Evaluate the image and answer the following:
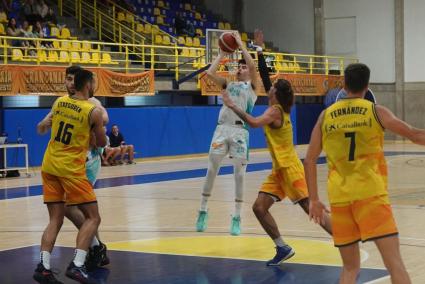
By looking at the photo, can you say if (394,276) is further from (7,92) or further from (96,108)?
(7,92)

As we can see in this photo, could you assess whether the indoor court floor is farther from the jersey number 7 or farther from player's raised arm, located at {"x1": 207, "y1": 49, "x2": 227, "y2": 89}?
the jersey number 7

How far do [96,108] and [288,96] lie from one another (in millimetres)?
1974

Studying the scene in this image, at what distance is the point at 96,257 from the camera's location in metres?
8.69

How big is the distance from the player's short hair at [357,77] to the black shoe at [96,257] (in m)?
4.05

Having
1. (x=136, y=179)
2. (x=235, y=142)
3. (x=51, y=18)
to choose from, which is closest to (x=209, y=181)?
(x=235, y=142)

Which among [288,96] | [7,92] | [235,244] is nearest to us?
[288,96]

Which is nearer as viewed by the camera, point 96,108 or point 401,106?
point 96,108

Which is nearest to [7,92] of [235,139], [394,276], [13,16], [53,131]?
[13,16]

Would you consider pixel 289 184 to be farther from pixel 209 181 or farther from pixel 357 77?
pixel 357 77

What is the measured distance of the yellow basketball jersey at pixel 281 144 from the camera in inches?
334

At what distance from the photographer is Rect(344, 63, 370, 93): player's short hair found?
18.2ft

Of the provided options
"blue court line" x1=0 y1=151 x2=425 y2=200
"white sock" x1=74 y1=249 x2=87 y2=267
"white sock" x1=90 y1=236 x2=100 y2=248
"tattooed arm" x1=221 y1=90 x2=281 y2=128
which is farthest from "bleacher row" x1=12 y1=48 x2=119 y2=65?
"white sock" x1=74 y1=249 x2=87 y2=267

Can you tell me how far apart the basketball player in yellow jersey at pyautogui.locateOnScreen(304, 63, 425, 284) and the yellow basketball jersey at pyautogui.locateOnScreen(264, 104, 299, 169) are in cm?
276

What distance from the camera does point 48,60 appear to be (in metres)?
24.1
